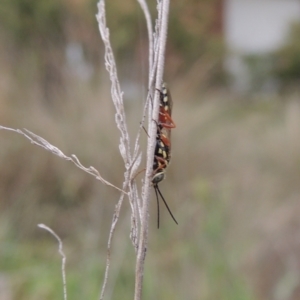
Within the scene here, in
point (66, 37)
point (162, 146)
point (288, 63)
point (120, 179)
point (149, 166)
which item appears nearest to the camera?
point (149, 166)

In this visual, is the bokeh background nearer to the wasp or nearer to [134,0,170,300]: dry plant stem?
the wasp

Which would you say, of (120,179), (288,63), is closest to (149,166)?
(120,179)

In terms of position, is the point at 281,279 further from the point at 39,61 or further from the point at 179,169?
the point at 39,61

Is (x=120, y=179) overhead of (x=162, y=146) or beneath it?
overhead

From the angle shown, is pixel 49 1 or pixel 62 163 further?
pixel 49 1

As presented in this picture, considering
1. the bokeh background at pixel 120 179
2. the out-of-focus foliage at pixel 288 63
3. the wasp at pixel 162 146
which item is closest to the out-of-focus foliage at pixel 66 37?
the bokeh background at pixel 120 179

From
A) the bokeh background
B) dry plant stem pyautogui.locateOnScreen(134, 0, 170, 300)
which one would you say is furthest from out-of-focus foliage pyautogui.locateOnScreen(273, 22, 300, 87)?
dry plant stem pyautogui.locateOnScreen(134, 0, 170, 300)

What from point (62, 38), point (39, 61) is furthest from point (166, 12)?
point (62, 38)

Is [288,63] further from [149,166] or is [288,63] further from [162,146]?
[149,166]
